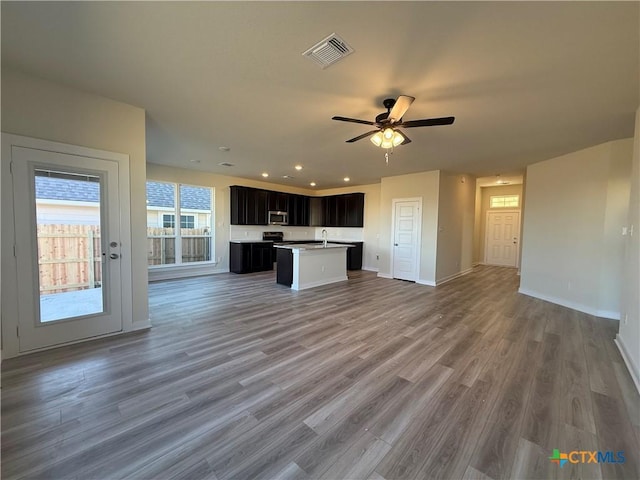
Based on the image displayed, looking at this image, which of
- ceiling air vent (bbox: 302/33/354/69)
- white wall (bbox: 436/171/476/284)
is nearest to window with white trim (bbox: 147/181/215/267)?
ceiling air vent (bbox: 302/33/354/69)

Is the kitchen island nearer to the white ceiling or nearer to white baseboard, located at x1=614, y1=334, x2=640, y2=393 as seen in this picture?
the white ceiling

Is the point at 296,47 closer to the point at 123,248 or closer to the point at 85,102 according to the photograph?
the point at 85,102

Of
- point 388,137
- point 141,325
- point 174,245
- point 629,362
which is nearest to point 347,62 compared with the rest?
point 388,137

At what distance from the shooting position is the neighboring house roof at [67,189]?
2.71 m

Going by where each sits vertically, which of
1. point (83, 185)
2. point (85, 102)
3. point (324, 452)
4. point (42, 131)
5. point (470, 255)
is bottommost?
point (324, 452)

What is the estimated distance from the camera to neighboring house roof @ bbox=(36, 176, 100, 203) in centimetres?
271

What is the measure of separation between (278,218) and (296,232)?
1145mm

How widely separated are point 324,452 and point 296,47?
9.38 ft

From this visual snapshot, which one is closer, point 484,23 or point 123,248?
point 484,23

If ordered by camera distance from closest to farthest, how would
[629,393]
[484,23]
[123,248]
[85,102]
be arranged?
[484,23] < [629,393] < [85,102] < [123,248]

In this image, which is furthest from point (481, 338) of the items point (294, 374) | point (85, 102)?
point (85, 102)

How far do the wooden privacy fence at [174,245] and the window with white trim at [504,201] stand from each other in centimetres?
973

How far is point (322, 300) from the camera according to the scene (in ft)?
15.7

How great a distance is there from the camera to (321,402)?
2016mm
